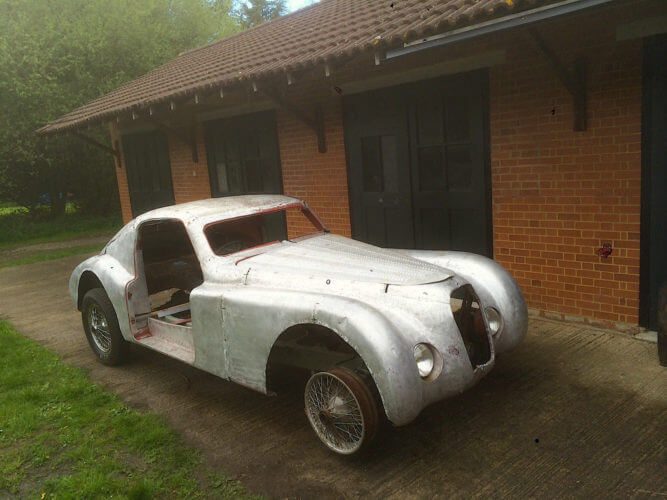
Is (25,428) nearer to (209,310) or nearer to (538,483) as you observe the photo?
(209,310)

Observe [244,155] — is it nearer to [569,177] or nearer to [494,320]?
[569,177]

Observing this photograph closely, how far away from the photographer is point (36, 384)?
491cm

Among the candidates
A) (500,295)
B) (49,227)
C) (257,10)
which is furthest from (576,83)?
(257,10)

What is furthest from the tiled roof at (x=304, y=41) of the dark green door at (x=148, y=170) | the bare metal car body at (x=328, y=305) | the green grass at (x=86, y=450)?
the green grass at (x=86, y=450)

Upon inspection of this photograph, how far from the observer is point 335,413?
3311 millimetres

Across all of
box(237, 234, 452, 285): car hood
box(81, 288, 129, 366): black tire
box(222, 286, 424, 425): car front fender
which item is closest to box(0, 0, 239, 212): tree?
box(81, 288, 129, 366): black tire

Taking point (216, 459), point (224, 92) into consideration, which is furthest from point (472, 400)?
point (224, 92)

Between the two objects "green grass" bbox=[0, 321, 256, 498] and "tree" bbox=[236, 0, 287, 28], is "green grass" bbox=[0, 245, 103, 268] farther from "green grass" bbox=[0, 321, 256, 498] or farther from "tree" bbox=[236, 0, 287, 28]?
"tree" bbox=[236, 0, 287, 28]

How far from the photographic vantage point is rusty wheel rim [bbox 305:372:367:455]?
3.23 metres

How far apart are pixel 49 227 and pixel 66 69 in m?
5.20

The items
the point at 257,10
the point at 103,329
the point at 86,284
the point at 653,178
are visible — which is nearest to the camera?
the point at 653,178

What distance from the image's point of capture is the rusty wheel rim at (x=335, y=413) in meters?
3.23

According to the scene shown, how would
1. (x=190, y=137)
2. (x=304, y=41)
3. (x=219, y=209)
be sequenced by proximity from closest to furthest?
1. (x=219, y=209)
2. (x=304, y=41)
3. (x=190, y=137)

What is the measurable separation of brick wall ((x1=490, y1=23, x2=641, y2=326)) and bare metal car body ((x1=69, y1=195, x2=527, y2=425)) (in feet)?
4.98
